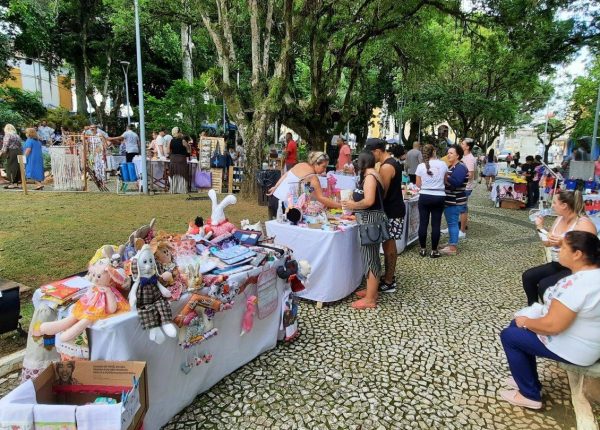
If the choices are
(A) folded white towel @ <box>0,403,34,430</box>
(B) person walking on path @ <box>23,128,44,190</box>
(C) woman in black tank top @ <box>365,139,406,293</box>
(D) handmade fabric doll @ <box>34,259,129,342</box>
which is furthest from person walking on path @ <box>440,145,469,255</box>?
(B) person walking on path @ <box>23,128,44,190</box>

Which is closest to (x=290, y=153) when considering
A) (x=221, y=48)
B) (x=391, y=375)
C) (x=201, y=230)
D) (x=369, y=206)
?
(x=221, y=48)

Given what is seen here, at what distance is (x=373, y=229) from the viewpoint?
4141mm

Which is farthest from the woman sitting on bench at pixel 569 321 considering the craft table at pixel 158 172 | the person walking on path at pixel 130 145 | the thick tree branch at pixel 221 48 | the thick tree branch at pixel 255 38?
the person walking on path at pixel 130 145

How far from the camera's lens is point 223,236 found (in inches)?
134

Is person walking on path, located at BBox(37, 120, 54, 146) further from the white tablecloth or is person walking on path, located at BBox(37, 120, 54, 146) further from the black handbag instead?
the black handbag

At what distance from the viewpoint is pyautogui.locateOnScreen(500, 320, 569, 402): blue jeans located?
2.64m

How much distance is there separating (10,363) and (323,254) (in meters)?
2.75

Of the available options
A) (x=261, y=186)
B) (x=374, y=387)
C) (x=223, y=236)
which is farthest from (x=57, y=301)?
(x=261, y=186)

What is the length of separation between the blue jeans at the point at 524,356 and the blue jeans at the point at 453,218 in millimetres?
3878

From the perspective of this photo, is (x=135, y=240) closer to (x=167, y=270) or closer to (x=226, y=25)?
(x=167, y=270)

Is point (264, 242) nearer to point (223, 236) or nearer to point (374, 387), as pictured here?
point (223, 236)

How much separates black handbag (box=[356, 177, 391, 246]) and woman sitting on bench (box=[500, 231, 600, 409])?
1.63 m

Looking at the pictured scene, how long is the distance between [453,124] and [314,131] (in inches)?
679

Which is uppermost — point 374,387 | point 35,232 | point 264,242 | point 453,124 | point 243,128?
point 453,124
